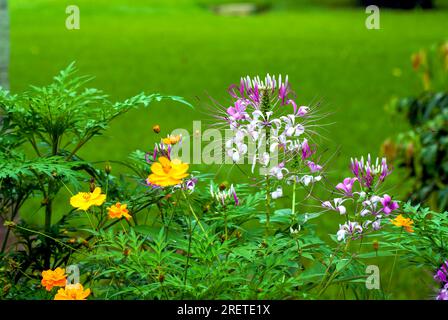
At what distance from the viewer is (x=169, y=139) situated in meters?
2.19

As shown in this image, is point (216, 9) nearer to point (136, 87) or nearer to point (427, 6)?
point (427, 6)

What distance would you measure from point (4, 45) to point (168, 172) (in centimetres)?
393

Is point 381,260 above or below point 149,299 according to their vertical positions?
below

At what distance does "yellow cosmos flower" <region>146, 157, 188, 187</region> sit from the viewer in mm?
1999

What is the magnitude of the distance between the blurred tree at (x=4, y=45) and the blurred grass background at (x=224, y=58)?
152cm

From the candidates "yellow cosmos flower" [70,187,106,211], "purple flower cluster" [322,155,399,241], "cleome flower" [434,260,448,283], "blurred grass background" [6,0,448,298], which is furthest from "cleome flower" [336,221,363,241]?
"blurred grass background" [6,0,448,298]

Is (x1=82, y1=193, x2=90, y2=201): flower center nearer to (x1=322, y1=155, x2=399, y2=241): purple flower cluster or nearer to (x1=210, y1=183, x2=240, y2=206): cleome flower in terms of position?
(x1=210, y1=183, x2=240, y2=206): cleome flower

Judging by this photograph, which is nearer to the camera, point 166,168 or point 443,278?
point 166,168

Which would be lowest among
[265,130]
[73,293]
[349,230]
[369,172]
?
[73,293]

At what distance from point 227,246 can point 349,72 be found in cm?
1260

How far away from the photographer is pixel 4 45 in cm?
562

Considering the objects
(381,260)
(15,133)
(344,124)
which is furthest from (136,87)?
(15,133)

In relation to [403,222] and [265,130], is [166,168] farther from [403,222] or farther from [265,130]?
[403,222]

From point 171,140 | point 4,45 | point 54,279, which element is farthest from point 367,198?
point 4,45
